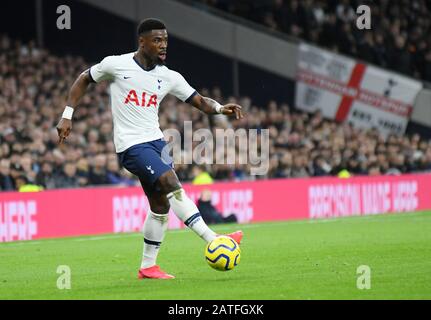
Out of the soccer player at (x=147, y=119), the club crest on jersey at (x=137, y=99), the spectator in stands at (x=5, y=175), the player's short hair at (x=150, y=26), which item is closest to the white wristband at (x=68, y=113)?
the soccer player at (x=147, y=119)

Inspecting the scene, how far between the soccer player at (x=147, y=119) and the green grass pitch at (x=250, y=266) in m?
0.65

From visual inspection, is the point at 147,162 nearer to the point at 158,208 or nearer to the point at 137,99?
the point at 158,208

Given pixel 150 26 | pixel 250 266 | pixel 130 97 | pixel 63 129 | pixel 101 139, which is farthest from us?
pixel 101 139

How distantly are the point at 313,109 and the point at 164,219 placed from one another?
779 inches

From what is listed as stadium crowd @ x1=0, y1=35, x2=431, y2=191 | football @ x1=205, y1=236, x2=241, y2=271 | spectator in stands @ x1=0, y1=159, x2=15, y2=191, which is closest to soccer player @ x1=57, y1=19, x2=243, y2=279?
football @ x1=205, y1=236, x2=241, y2=271

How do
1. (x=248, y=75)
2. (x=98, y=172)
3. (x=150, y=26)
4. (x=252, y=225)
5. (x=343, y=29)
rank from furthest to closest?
(x=343, y=29) < (x=248, y=75) < (x=252, y=225) < (x=98, y=172) < (x=150, y=26)

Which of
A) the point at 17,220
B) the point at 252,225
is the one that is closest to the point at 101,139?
the point at 252,225

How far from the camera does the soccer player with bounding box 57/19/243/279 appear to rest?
34.6 feet

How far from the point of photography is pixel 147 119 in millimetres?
10812

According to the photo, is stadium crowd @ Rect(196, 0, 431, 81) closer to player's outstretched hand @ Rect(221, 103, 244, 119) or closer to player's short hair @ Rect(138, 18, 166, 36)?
player's short hair @ Rect(138, 18, 166, 36)

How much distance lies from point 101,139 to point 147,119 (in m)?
11.6

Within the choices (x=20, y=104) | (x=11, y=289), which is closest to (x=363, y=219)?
(x=20, y=104)

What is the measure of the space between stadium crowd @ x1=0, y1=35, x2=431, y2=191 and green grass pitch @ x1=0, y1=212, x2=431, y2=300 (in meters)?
2.28
